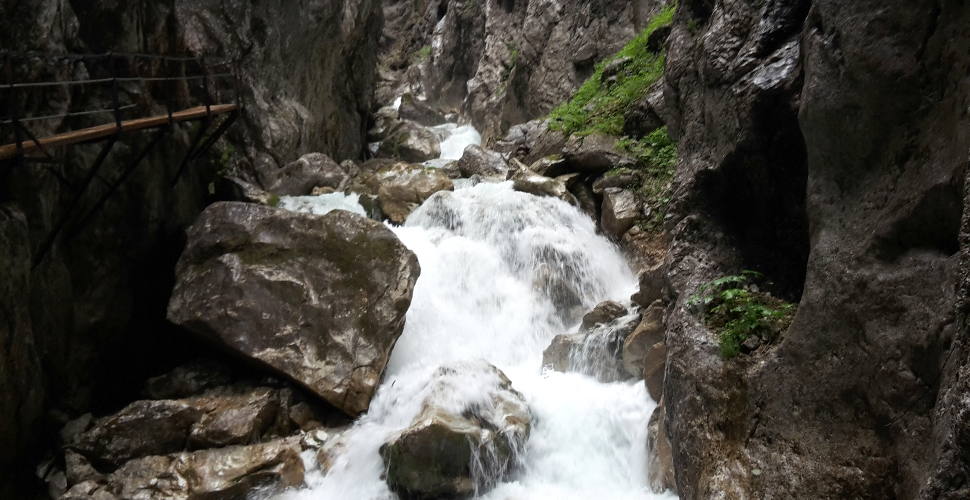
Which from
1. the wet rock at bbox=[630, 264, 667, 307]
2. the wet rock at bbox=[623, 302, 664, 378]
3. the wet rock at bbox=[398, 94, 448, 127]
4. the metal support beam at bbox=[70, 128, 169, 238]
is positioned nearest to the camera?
the wet rock at bbox=[623, 302, 664, 378]

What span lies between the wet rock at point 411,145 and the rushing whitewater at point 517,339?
895 centimetres

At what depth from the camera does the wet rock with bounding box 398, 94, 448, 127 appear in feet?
93.5

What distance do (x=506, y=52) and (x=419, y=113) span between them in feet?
18.6

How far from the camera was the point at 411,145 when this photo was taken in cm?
2142

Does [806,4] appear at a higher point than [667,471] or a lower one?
higher

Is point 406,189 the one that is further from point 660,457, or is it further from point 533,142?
point 660,457

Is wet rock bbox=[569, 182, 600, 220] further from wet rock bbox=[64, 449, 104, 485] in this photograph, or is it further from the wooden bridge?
Answer: wet rock bbox=[64, 449, 104, 485]

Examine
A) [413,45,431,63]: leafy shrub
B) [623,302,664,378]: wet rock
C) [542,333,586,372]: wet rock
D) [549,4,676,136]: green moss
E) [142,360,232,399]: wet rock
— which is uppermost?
[413,45,431,63]: leafy shrub

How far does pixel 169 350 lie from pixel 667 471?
7.21 meters

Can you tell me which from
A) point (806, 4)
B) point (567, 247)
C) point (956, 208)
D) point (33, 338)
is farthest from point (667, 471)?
point (33, 338)

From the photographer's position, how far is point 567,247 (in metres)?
10.6

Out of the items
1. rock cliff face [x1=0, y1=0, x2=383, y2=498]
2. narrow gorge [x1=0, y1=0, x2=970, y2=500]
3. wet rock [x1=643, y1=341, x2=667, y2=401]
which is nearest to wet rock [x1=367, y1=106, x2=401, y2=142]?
narrow gorge [x1=0, y1=0, x2=970, y2=500]

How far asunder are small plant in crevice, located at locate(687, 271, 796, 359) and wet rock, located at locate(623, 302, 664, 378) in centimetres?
166

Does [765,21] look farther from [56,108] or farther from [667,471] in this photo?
[56,108]
